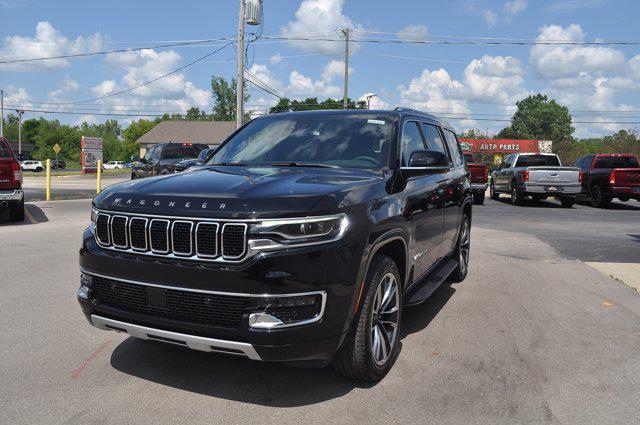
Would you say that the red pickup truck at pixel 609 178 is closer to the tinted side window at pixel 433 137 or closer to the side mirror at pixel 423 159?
the tinted side window at pixel 433 137

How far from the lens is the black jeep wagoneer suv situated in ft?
9.68

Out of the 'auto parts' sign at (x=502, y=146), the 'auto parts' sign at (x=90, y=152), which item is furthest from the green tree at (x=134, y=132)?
the 'auto parts' sign at (x=502, y=146)

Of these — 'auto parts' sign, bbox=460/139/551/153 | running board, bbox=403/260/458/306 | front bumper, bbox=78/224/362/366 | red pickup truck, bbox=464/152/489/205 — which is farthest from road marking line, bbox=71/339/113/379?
'auto parts' sign, bbox=460/139/551/153

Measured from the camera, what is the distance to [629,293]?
6.33m

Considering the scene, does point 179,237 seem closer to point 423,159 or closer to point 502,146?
point 423,159

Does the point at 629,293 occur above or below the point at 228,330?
below

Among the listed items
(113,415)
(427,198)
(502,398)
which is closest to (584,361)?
(502,398)

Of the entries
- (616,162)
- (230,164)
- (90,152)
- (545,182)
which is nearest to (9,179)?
(230,164)

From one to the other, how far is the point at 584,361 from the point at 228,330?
290cm

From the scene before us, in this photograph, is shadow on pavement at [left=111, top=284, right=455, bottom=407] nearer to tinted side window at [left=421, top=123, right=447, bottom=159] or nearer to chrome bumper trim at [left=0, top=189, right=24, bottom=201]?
tinted side window at [left=421, top=123, right=447, bottom=159]

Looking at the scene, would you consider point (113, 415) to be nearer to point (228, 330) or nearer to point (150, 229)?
point (228, 330)

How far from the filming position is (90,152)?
45125mm

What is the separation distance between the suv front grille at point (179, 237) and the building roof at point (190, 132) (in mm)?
76793

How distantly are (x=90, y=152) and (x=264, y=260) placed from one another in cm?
4673
